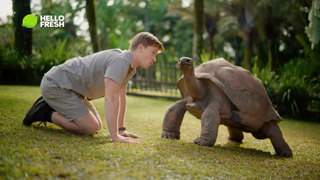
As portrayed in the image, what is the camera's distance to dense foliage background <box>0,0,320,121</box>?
8.12 metres

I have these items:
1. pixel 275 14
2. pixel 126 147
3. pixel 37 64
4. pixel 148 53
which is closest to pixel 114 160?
pixel 126 147

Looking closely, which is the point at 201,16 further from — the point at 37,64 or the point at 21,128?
the point at 21,128

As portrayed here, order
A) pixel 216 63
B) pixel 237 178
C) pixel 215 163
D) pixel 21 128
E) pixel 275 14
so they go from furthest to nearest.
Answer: pixel 275 14, pixel 216 63, pixel 21 128, pixel 215 163, pixel 237 178

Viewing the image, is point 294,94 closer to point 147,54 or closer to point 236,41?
point 147,54

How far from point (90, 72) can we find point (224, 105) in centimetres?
186

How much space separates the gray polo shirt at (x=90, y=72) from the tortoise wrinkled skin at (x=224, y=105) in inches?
31.1

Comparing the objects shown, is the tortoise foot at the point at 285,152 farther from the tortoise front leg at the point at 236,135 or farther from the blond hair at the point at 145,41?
the blond hair at the point at 145,41

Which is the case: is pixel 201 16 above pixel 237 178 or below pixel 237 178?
above

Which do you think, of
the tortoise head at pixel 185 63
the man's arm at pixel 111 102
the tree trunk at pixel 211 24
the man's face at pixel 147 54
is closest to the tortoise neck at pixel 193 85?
the tortoise head at pixel 185 63

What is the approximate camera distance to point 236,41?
30.8m

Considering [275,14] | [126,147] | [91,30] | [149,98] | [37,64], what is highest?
[275,14]

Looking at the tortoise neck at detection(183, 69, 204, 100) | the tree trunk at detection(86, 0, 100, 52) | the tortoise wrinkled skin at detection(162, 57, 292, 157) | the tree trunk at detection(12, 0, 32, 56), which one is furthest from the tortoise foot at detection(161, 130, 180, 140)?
the tree trunk at detection(86, 0, 100, 52)

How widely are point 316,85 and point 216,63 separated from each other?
5293 millimetres

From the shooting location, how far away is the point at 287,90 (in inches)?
319
